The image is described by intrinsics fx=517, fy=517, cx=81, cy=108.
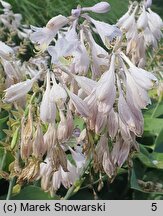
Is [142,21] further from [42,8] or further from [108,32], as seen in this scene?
[42,8]

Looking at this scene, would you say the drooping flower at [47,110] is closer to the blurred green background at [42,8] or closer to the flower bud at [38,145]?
the flower bud at [38,145]

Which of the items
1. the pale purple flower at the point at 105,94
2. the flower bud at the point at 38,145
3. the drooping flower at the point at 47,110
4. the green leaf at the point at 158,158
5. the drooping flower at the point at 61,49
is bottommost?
the green leaf at the point at 158,158

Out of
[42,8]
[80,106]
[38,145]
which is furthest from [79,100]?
[42,8]

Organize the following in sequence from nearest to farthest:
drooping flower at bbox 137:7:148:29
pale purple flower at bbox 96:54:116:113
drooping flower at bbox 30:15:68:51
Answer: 1. pale purple flower at bbox 96:54:116:113
2. drooping flower at bbox 30:15:68:51
3. drooping flower at bbox 137:7:148:29

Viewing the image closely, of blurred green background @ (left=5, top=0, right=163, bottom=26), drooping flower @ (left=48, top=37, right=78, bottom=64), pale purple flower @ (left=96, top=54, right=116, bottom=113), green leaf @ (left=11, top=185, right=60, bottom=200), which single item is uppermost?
drooping flower @ (left=48, top=37, right=78, bottom=64)

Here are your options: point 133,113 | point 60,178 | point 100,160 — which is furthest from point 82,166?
point 133,113

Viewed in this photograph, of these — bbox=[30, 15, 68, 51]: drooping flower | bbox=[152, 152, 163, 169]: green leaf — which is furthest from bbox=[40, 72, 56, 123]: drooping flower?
bbox=[152, 152, 163, 169]: green leaf

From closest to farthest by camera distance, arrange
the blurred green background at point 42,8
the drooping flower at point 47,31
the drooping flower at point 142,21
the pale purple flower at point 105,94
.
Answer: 1. the pale purple flower at point 105,94
2. the drooping flower at point 47,31
3. the drooping flower at point 142,21
4. the blurred green background at point 42,8

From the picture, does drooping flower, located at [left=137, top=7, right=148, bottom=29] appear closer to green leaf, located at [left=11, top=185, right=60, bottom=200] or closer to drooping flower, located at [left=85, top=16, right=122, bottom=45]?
drooping flower, located at [left=85, top=16, right=122, bottom=45]

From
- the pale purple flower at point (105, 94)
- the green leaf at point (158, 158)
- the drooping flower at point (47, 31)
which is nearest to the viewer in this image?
the pale purple flower at point (105, 94)

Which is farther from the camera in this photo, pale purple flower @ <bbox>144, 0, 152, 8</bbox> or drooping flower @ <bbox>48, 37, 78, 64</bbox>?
pale purple flower @ <bbox>144, 0, 152, 8</bbox>

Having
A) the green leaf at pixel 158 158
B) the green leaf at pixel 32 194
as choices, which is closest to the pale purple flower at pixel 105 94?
the green leaf at pixel 32 194
